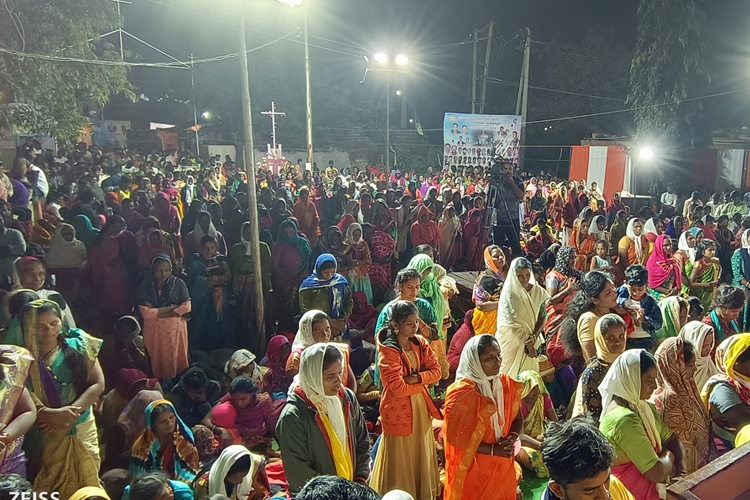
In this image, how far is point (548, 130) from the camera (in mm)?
28219

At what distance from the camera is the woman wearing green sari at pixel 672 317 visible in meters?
4.71

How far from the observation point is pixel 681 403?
314 cm

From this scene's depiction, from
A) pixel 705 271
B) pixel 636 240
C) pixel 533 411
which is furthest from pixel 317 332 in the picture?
pixel 636 240

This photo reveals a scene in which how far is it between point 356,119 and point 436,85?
542cm

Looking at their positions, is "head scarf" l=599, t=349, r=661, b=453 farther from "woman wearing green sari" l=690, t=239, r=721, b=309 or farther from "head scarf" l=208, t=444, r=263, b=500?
"woman wearing green sari" l=690, t=239, r=721, b=309

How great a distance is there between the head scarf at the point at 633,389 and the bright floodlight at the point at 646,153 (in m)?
17.8

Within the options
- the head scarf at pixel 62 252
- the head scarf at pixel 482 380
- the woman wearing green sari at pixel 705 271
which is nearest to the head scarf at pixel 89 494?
the head scarf at pixel 482 380

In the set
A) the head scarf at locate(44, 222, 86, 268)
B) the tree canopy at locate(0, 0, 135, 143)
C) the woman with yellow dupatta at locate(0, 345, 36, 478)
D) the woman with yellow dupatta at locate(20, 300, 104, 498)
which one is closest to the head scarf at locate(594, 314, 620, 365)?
the woman with yellow dupatta at locate(20, 300, 104, 498)

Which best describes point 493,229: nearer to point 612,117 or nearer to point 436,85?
point 612,117

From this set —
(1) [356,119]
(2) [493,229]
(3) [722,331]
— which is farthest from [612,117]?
(3) [722,331]

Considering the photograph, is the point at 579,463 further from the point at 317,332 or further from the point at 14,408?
the point at 14,408

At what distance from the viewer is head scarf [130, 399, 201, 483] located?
3250mm

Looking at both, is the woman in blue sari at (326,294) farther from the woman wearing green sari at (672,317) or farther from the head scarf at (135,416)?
the woman wearing green sari at (672,317)

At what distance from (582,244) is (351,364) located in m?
4.17
